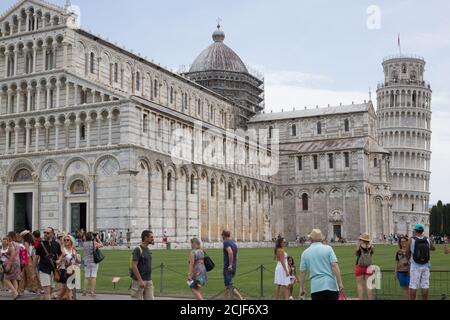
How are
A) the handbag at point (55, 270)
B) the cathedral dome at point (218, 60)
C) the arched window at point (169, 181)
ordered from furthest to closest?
the cathedral dome at point (218, 60), the arched window at point (169, 181), the handbag at point (55, 270)

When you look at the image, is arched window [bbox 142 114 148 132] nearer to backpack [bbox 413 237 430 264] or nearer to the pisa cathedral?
the pisa cathedral

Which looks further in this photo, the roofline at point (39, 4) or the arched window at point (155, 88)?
the arched window at point (155, 88)

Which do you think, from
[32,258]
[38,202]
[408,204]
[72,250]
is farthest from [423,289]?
[408,204]

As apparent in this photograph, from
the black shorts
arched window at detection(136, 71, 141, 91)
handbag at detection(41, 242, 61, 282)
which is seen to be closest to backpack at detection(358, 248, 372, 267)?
the black shorts

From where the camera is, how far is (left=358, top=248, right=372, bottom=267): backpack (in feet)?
47.9

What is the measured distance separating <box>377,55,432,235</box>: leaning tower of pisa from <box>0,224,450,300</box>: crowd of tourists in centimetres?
8666

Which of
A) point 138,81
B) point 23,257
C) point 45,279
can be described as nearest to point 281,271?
point 45,279

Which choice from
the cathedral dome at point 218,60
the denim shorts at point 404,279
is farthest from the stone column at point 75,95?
the denim shorts at point 404,279

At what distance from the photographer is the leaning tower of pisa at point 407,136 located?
325 feet

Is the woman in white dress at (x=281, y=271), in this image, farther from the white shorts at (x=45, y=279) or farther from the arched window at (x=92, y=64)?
the arched window at (x=92, y=64)

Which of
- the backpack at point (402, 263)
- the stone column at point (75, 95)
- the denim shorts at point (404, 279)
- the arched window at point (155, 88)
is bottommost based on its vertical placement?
the denim shorts at point (404, 279)

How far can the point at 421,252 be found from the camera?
13.2 metres

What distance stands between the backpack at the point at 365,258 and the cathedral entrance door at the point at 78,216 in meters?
33.7

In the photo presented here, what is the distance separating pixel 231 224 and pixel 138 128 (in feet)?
59.0
